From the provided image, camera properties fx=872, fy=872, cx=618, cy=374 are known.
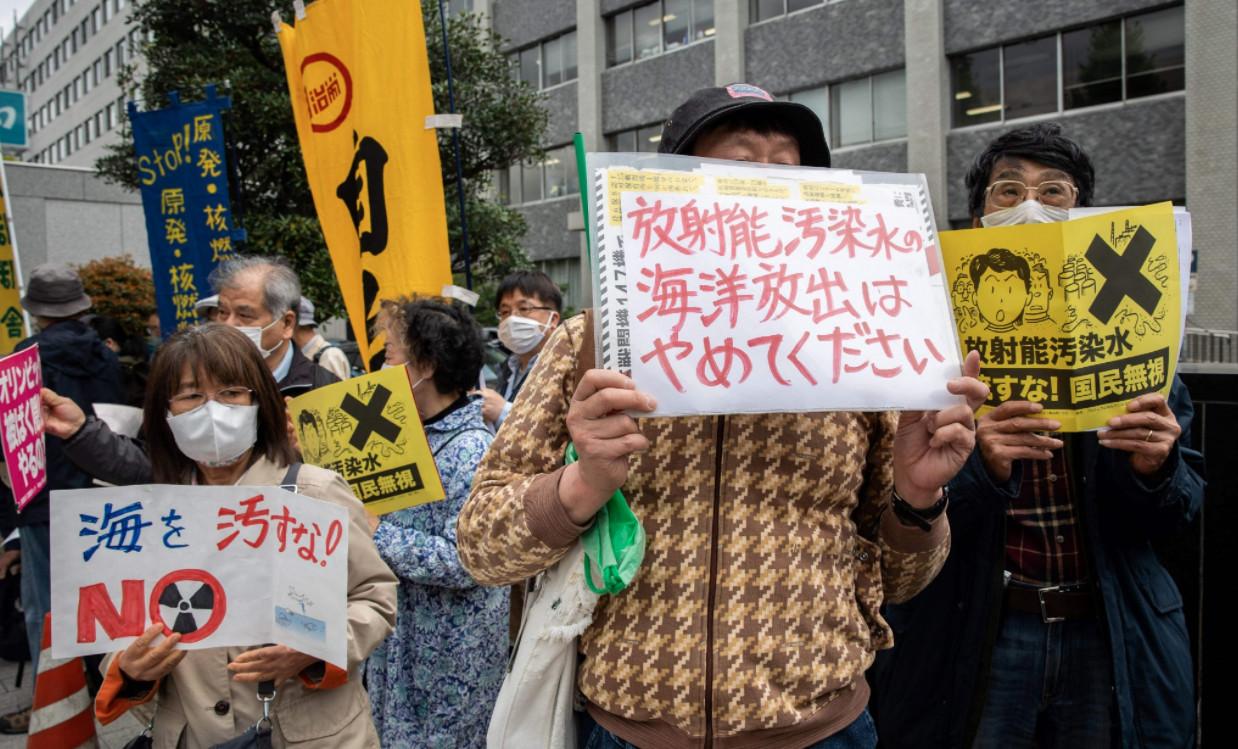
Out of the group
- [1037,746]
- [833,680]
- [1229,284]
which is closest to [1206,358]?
[1229,284]

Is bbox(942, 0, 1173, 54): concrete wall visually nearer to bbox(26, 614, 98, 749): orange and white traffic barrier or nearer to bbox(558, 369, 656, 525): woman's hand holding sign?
bbox(558, 369, 656, 525): woman's hand holding sign

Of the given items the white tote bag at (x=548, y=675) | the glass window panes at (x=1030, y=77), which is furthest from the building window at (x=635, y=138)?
the white tote bag at (x=548, y=675)

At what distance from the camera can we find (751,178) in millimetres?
1485

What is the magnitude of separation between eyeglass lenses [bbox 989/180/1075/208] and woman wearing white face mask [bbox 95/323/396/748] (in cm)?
184

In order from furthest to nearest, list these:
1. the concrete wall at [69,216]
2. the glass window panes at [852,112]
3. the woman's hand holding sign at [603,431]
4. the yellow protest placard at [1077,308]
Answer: the concrete wall at [69,216] → the glass window panes at [852,112] → the yellow protest placard at [1077,308] → the woman's hand holding sign at [603,431]

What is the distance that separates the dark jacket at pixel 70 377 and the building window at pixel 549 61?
1994 centimetres

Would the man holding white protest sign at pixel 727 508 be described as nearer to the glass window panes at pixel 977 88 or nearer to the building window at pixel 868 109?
the glass window panes at pixel 977 88

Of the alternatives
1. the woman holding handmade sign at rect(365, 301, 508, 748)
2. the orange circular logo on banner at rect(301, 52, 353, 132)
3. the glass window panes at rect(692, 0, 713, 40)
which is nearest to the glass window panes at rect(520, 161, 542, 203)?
the glass window panes at rect(692, 0, 713, 40)

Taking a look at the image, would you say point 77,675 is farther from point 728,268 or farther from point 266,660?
point 728,268

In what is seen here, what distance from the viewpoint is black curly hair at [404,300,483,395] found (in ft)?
10.5

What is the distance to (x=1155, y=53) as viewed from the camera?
14125mm

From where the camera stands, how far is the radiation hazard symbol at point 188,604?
6.01 feet

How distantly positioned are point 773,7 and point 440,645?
738 inches

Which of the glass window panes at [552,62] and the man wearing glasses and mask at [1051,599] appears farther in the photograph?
the glass window panes at [552,62]
